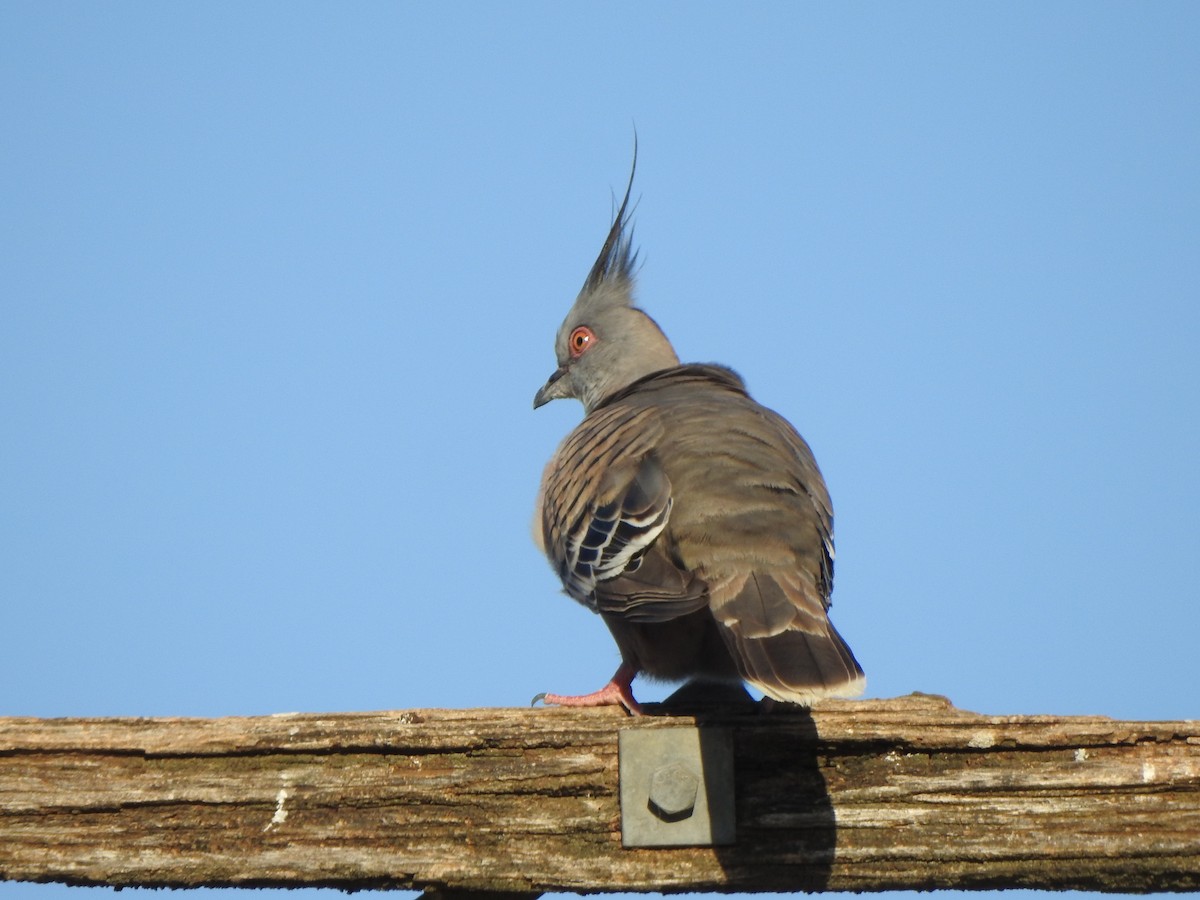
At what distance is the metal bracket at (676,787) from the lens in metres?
2.43

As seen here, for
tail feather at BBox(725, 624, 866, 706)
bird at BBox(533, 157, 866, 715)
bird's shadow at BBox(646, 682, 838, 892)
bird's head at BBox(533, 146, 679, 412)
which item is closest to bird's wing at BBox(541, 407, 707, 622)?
bird at BBox(533, 157, 866, 715)

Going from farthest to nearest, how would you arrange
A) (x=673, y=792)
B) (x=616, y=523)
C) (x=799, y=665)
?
1. (x=616, y=523)
2. (x=799, y=665)
3. (x=673, y=792)

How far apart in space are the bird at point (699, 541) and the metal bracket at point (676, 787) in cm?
38

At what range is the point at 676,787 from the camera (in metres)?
2.44

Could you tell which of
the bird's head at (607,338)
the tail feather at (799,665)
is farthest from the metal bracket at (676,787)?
the bird's head at (607,338)

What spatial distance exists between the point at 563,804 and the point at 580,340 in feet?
14.4

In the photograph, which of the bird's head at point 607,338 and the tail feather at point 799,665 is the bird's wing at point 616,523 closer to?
the tail feather at point 799,665

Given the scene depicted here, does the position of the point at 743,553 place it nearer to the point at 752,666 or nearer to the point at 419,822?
the point at 752,666

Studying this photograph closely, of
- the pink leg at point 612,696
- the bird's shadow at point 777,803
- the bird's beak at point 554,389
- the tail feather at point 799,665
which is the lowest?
the bird's shadow at point 777,803

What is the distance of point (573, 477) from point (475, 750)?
198cm

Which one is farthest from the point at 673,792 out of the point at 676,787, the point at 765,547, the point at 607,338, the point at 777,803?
the point at 607,338

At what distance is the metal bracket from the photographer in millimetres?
2428

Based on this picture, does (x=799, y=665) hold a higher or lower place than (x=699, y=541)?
lower

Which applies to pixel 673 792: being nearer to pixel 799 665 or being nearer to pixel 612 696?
pixel 799 665
